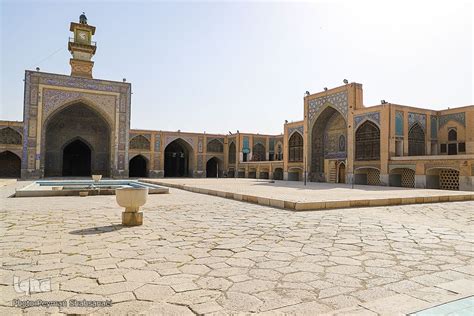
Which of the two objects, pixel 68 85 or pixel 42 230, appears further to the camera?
pixel 68 85

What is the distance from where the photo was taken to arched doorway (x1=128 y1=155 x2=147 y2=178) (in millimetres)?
33438

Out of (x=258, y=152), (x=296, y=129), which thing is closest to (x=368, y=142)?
(x=296, y=129)

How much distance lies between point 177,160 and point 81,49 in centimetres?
1384

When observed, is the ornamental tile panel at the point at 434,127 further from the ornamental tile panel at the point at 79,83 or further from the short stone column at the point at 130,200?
the ornamental tile panel at the point at 79,83

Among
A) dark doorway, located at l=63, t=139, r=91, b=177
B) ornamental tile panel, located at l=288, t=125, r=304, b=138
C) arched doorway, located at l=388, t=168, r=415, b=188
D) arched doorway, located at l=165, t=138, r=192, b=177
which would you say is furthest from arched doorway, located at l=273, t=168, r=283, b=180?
dark doorway, located at l=63, t=139, r=91, b=177

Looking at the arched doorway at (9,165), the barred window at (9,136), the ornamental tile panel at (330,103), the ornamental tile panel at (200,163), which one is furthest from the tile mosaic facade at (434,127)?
the arched doorway at (9,165)

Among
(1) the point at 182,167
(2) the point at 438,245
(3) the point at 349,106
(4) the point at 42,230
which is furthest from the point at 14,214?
(1) the point at 182,167

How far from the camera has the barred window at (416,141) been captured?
770 inches

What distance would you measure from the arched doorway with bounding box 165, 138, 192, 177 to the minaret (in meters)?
10.6

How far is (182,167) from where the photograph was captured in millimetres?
35719

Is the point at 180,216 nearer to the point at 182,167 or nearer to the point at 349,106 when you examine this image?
the point at 349,106

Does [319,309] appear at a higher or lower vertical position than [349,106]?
lower

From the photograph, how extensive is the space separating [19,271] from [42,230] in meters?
1.89

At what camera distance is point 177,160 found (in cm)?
3575
